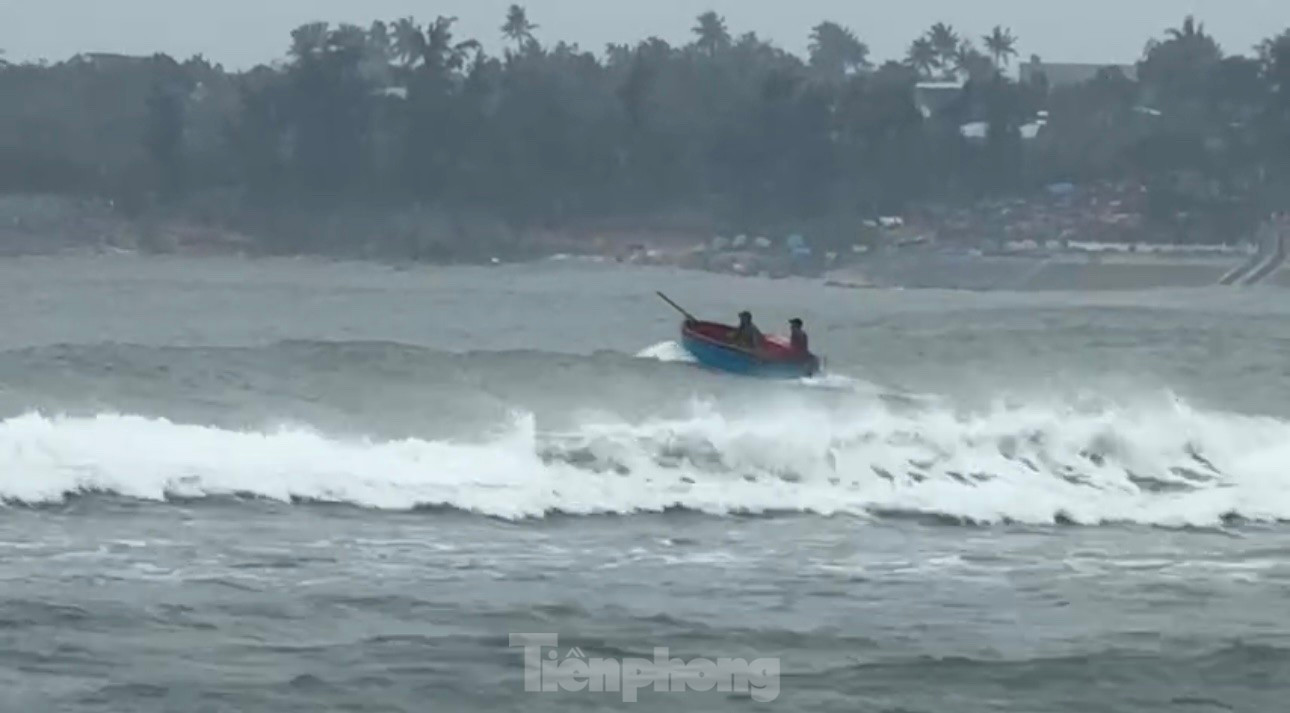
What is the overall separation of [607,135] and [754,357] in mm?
58928

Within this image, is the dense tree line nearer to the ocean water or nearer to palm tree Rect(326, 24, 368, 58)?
palm tree Rect(326, 24, 368, 58)

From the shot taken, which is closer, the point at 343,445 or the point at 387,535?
the point at 387,535

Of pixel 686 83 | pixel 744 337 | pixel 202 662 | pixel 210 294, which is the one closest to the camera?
pixel 202 662

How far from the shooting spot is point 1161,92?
349 feet

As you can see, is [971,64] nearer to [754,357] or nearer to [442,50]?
[442,50]

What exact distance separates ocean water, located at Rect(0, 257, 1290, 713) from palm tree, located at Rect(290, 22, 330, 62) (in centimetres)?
5515

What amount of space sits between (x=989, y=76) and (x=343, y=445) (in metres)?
87.5

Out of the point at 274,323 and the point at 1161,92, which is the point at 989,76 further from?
the point at 274,323

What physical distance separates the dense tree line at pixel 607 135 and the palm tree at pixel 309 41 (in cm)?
11

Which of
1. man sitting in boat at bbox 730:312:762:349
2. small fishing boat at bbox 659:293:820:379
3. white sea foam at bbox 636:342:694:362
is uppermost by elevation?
man sitting in boat at bbox 730:312:762:349

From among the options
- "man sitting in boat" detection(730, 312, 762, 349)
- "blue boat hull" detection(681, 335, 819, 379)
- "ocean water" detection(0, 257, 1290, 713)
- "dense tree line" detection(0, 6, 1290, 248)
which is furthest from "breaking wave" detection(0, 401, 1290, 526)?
"dense tree line" detection(0, 6, 1290, 248)

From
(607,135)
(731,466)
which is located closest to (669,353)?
(731,466)

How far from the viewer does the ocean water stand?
15531 millimetres

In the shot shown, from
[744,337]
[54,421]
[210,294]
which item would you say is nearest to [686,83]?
[210,294]
